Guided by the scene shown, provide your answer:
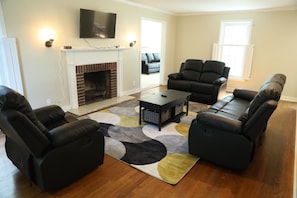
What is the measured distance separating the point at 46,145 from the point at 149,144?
4.96ft

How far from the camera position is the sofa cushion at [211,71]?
17.4 ft

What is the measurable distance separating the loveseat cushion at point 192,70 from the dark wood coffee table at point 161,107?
1.71 m

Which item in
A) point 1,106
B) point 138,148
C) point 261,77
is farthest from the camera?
point 261,77

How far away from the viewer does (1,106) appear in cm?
165

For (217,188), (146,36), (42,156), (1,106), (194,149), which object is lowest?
(217,188)

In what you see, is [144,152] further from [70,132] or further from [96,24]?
[96,24]

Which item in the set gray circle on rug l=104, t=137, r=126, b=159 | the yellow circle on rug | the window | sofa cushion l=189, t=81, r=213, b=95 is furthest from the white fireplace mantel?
the window

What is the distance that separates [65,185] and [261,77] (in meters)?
5.70

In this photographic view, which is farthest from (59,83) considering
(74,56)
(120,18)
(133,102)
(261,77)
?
(261,77)

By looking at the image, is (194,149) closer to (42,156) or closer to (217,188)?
(217,188)

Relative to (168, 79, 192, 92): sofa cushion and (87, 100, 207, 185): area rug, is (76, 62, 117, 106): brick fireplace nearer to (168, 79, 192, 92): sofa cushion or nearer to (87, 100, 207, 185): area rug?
(87, 100, 207, 185): area rug

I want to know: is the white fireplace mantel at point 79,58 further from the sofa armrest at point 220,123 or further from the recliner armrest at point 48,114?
the sofa armrest at point 220,123

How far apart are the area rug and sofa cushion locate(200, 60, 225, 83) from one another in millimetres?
1527

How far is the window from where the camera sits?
5.87 metres
